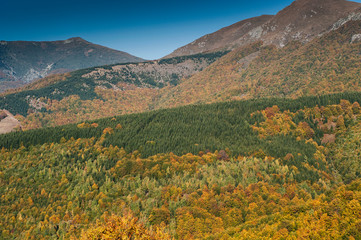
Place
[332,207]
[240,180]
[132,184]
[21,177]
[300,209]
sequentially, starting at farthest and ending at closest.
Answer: [21,177] < [132,184] < [240,180] < [300,209] < [332,207]

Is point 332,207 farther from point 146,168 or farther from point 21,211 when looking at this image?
point 21,211

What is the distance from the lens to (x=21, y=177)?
17938cm

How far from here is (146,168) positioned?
182750mm

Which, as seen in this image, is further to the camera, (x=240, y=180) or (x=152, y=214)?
(x=240, y=180)

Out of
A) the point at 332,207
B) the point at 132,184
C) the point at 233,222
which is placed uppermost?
the point at 332,207

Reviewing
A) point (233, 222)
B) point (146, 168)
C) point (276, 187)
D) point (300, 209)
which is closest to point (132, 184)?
point (146, 168)

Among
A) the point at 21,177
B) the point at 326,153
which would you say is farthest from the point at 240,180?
the point at 21,177

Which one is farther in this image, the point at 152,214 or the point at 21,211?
the point at 21,211

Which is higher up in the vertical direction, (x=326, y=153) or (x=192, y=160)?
(x=192, y=160)

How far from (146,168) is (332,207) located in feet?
408

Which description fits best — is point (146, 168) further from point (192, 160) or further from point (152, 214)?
point (152, 214)

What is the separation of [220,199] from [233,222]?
62.0 feet

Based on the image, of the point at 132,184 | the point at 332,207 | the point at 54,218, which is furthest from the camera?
the point at 132,184

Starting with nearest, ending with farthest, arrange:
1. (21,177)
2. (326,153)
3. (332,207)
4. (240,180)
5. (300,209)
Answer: (332,207), (300,209), (240,180), (21,177), (326,153)
